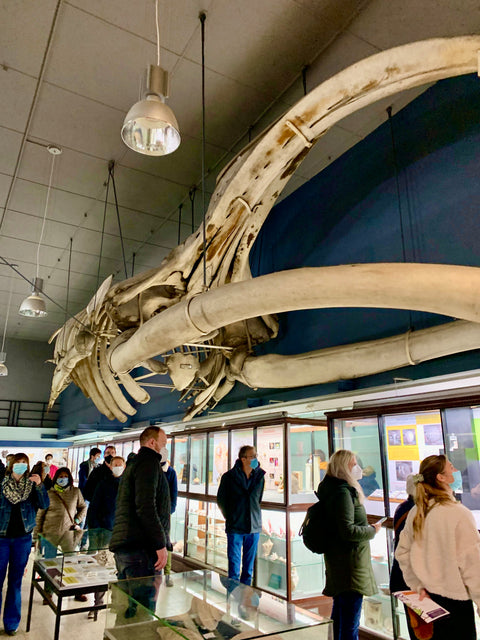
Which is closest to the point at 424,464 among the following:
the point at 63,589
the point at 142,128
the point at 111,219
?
the point at 142,128

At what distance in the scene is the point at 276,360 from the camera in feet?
14.1

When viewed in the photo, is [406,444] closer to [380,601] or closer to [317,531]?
[317,531]

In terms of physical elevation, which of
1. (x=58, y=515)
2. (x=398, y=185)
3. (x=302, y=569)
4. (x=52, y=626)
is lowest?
(x=52, y=626)

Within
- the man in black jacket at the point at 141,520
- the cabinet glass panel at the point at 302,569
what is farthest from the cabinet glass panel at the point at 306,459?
the man in black jacket at the point at 141,520

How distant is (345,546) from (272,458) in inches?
118

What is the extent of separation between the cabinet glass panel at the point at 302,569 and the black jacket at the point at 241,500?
0.67 metres

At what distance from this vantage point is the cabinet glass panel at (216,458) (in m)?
7.66

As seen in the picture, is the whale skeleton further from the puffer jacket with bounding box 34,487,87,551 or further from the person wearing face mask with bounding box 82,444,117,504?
the puffer jacket with bounding box 34,487,87,551

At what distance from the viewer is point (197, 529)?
814 cm

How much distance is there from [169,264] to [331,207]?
5.91 feet

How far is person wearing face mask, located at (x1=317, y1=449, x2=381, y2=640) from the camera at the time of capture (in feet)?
11.3

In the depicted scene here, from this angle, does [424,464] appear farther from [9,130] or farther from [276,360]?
[9,130]

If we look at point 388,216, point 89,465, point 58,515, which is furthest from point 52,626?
point 388,216

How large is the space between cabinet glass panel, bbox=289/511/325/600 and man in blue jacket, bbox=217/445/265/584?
1.94 ft
